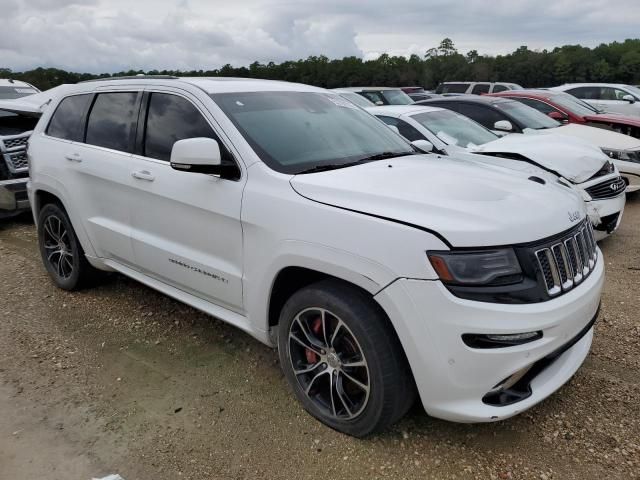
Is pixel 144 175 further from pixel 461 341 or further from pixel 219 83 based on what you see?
pixel 461 341

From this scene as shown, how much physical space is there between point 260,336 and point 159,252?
100 centimetres

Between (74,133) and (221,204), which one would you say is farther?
(74,133)

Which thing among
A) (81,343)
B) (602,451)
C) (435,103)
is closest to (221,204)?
(81,343)

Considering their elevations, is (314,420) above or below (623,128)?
below

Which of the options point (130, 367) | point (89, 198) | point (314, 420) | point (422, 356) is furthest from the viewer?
point (89, 198)

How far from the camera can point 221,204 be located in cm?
308

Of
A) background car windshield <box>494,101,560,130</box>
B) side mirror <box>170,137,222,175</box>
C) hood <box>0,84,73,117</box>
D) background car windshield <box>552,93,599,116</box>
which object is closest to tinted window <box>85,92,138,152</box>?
side mirror <box>170,137,222,175</box>

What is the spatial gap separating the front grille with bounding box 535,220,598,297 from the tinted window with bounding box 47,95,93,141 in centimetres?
365

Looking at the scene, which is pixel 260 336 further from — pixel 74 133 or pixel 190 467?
pixel 74 133

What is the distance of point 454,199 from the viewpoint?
8.37ft

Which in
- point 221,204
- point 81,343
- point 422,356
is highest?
point 221,204

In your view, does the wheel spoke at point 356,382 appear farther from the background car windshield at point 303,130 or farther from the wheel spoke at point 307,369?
the background car windshield at point 303,130

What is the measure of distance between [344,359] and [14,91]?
1242 cm

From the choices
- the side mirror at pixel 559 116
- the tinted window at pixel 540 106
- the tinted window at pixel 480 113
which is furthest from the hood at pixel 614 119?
the tinted window at pixel 480 113
